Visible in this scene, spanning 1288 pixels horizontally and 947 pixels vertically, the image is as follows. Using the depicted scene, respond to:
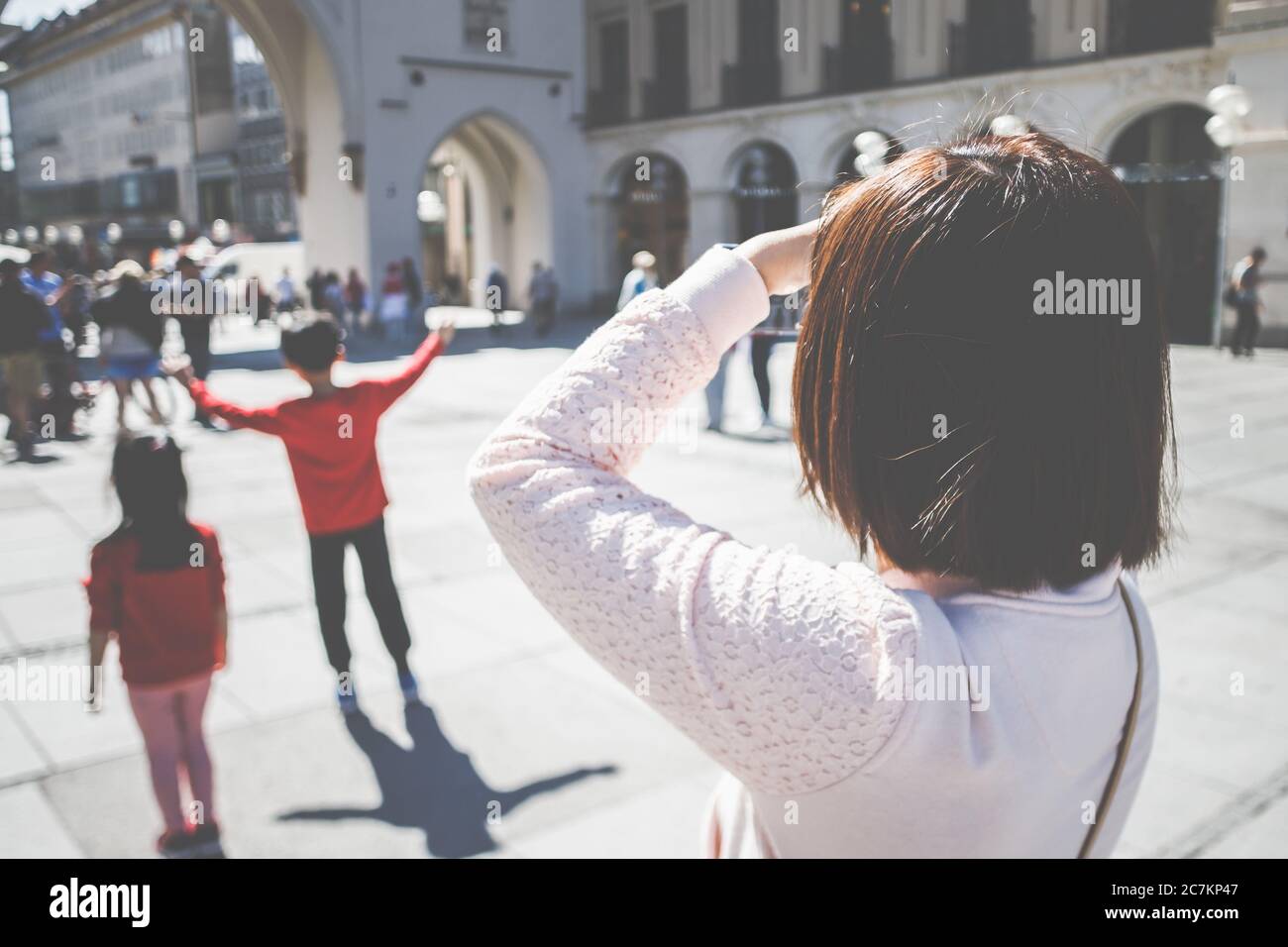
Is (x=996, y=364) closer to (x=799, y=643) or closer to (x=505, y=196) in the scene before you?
(x=799, y=643)

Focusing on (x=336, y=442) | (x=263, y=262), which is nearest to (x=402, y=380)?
(x=336, y=442)

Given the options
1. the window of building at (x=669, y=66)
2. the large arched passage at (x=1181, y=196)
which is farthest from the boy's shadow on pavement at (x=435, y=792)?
the window of building at (x=669, y=66)

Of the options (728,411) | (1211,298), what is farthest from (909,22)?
(728,411)

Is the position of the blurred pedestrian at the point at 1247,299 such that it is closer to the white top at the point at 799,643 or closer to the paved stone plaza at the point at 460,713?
the paved stone plaza at the point at 460,713

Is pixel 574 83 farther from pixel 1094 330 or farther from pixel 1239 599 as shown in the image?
pixel 1094 330

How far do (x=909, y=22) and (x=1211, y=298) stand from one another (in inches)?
344

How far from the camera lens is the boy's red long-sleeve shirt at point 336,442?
4.41m

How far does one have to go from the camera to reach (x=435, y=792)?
3938 mm

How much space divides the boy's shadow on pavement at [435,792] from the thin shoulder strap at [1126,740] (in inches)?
110

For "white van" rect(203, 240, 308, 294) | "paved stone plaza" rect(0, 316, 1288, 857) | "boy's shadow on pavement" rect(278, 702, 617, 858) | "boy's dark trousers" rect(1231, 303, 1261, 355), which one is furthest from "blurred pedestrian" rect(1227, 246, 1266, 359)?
"white van" rect(203, 240, 308, 294)

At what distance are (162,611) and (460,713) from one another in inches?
63.7

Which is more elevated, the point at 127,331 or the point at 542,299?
the point at 542,299

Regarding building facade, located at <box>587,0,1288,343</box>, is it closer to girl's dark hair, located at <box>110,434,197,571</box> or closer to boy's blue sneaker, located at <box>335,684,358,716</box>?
boy's blue sneaker, located at <box>335,684,358,716</box>

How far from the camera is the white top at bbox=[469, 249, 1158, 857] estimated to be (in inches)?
35.3
